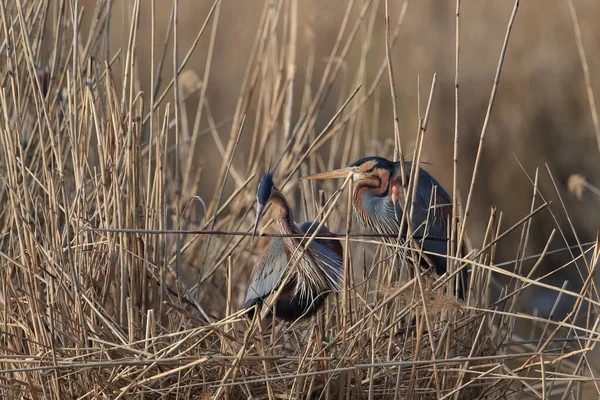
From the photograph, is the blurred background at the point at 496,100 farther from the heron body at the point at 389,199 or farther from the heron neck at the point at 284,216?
the heron neck at the point at 284,216

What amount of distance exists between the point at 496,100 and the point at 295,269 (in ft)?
13.8

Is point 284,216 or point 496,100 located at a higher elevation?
point 284,216

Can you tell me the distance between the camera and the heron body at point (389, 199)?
10.9ft

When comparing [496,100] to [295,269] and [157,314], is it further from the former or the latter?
[157,314]

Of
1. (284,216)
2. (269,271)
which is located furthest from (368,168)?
(284,216)

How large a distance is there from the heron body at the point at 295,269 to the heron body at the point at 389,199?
0.42 metres

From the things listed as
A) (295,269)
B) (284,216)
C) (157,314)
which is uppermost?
(284,216)

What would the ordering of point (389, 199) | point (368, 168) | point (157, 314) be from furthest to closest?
point (389, 199)
point (368, 168)
point (157, 314)

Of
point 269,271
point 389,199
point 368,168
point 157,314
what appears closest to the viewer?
point 157,314

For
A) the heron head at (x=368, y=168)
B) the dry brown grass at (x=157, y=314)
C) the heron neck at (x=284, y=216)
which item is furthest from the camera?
the heron head at (x=368, y=168)

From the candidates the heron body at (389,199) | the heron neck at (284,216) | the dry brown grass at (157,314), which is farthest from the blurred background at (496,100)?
the dry brown grass at (157,314)

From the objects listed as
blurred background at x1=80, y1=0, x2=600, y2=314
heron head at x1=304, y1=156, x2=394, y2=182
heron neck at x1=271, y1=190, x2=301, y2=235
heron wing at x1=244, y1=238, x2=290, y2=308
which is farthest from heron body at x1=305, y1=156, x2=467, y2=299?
blurred background at x1=80, y1=0, x2=600, y2=314

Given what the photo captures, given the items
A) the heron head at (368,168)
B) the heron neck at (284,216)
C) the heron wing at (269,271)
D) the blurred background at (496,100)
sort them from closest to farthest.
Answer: the heron neck at (284,216)
the heron wing at (269,271)
the heron head at (368,168)
the blurred background at (496,100)

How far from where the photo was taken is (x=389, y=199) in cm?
346
